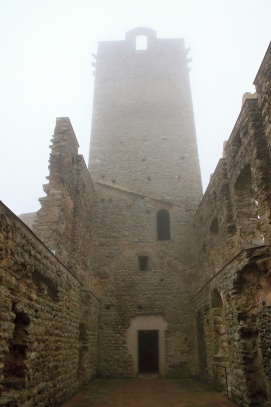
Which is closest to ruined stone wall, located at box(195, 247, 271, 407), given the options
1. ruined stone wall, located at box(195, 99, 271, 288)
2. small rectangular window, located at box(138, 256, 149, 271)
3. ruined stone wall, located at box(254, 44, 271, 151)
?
ruined stone wall, located at box(195, 99, 271, 288)

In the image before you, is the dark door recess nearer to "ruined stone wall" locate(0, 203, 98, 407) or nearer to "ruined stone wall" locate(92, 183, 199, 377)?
"ruined stone wall" locate(92, 183, 199, 377)

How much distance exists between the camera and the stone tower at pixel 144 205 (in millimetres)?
11328

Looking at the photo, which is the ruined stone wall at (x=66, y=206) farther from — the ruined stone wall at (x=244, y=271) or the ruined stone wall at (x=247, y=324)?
the ruined stone wall at (x=247, y=324)

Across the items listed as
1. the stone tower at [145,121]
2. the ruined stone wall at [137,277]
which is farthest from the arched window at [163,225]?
the stone tower at [145,121]

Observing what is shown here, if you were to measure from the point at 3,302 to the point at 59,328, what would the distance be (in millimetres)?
2738

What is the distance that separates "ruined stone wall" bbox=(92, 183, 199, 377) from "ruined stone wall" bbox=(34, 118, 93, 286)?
1.24 meters

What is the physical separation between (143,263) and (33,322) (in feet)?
24.8

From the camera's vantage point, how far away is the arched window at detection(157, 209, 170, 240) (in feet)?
43.1

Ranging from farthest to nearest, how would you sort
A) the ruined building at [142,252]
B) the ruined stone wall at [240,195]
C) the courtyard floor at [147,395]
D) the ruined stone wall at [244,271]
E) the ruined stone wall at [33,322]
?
the courtyard floor at [147,395], the ruined stone wall at [240,195], the ruined stone wall at [244,271], the ruined building at [142,252], the ruined stone wall at [33,322]

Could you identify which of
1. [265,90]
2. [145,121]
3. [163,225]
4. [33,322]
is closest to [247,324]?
[33,322]

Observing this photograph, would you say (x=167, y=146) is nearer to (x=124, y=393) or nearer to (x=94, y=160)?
(x=94, y=160)

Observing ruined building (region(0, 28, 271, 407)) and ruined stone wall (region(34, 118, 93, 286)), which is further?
ruined stone wall (region(34, 118, 93, 286))

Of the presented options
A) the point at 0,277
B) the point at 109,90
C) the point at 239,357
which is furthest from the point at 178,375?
the point at 109,90

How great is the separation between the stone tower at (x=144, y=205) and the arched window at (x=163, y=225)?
0.13ft
